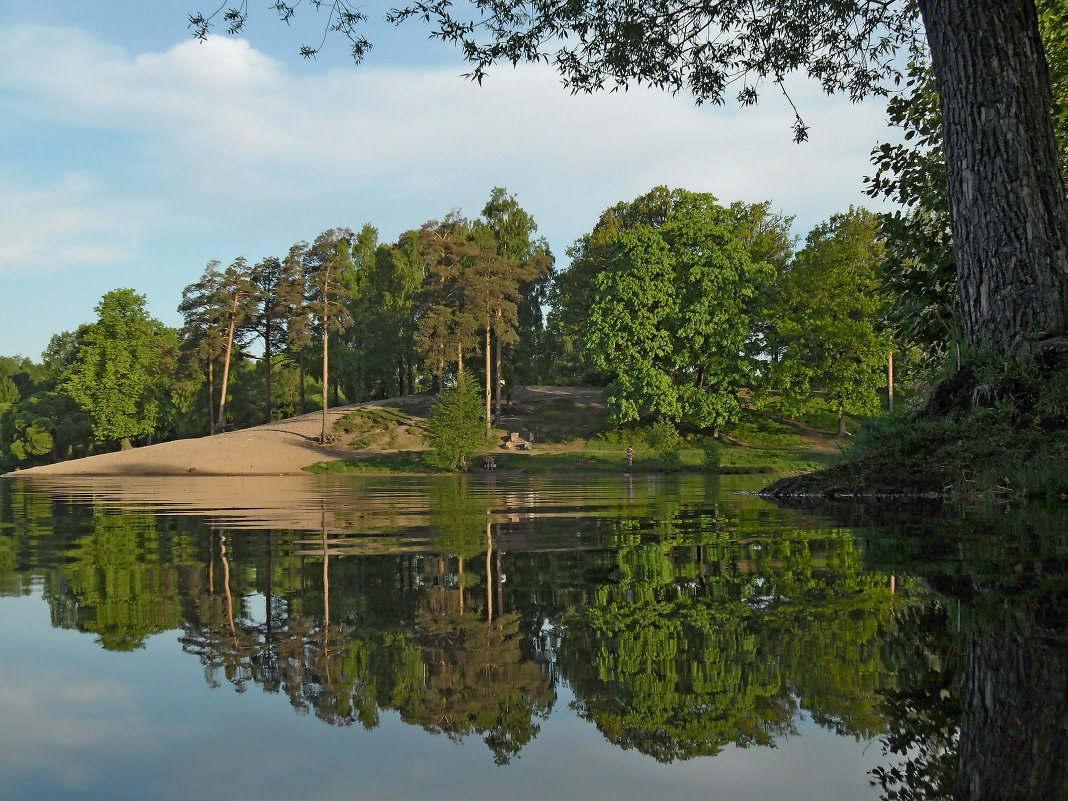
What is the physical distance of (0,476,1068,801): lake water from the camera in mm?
1321

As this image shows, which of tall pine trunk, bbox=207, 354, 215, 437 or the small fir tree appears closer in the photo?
the small fir tree

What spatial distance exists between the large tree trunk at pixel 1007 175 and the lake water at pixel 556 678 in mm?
2929

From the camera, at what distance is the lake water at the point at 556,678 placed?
1.32 metres

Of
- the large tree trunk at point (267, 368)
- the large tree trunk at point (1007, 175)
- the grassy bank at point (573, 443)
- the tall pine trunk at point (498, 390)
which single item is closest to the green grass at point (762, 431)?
the grassy bank at point (573, 443)

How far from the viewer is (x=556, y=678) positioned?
1.85m

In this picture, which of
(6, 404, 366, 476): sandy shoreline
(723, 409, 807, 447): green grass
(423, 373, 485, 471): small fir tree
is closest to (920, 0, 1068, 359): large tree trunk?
(423, 373, 485, 471): small fir tree

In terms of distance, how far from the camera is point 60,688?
190 centimetres

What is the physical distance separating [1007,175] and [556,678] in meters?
6.15

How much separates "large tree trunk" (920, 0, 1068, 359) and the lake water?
2929 millimetres

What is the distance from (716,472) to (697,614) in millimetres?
29026

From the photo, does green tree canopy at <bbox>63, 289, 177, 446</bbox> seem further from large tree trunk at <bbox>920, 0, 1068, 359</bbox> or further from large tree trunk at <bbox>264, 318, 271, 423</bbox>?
large tree trunk at <bbox>920, 0, 1068, 359</bbox>

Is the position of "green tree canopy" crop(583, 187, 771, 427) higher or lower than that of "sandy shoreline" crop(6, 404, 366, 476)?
higher

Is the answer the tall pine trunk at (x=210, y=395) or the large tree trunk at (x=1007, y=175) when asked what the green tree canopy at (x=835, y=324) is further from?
the tall pine trunk at (x=210, y=395)

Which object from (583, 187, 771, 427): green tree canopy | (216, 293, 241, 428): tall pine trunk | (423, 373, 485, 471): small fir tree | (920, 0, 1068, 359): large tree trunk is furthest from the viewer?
(216, 293, 241, 428): tall pine trunk
